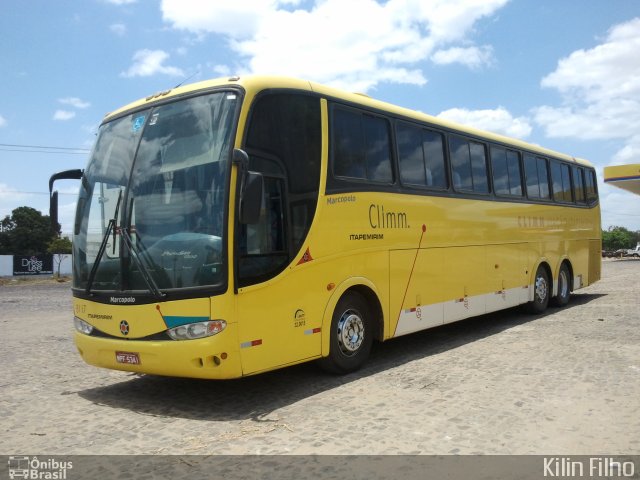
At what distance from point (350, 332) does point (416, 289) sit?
69.5 inches

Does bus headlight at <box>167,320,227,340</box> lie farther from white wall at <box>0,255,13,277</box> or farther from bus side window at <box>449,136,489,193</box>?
white wall at <box>0,255,13,277</box>

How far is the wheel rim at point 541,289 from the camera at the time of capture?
1307 cm

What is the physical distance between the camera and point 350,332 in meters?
→ 7.36

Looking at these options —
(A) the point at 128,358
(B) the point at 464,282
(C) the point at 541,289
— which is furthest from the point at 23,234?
(A) the point at 128,358

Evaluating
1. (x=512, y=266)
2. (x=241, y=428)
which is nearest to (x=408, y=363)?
(x=241, y=428)

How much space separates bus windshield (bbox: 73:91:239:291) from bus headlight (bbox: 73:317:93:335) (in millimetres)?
420

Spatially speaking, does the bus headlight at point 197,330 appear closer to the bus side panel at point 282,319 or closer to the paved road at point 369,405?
the bus side panel at point 282,319

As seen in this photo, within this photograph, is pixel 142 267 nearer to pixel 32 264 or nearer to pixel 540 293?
pixel 540 293

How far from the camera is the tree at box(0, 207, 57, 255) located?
8081 centimetres

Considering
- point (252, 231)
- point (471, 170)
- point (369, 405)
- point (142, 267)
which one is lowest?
point (369, 405)

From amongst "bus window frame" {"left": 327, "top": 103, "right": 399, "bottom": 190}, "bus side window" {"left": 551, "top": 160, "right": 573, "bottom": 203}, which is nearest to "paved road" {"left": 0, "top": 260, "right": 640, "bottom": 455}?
"bus window frame" {"left": 327, "top": 103, "right": 399, "bottom": 190}

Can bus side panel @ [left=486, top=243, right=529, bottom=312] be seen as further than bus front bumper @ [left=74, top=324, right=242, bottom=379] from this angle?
Yes

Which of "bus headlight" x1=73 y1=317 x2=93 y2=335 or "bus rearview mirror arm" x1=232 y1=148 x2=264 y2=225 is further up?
"bus rearview mirror arm" x1=232 y1=148 x2=264 y2=225

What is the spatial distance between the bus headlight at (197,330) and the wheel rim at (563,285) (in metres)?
11.0
